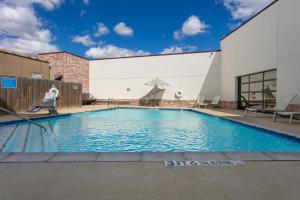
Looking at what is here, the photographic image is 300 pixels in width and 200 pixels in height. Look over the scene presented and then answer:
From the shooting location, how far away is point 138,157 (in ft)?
11.5

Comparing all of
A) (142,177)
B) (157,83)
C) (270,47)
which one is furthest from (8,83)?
(270,47)

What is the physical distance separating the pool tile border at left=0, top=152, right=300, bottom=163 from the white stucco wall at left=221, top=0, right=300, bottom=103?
6850 mm

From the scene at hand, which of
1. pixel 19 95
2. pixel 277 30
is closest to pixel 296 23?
pixel 277 30

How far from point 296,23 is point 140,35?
1722 cm

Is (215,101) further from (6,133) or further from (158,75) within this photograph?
(6,133)

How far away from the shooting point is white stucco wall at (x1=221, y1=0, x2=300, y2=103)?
372 inches

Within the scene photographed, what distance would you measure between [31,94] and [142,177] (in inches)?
440

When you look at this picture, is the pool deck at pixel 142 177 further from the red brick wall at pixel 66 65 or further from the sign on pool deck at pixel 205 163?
the red brick wall at pixel 66 65

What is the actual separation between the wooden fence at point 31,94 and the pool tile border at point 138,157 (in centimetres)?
833

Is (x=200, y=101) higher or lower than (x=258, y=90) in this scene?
lower

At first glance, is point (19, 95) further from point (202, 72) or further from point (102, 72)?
point (202, 72)

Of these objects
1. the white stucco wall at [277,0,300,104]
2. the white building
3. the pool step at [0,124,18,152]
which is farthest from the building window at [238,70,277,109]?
the pool step at [0,124,18,152]

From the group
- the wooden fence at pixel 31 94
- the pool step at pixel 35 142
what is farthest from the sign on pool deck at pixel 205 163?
the wooden fence at pixel 31 94

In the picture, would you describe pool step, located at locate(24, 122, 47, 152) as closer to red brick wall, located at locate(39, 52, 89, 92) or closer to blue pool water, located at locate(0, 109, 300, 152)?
blue pool water, located at locate(0, 109, 300, 152)
